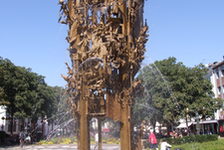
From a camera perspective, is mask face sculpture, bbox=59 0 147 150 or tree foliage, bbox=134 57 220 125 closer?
mask face sculpture, bbox=59 0 147 150

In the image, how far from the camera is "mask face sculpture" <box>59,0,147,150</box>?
8047 millimetres

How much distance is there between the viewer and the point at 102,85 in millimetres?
8078

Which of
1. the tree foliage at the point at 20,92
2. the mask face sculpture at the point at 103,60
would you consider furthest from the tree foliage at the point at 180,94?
the mask face sculpture at the point at 103,60

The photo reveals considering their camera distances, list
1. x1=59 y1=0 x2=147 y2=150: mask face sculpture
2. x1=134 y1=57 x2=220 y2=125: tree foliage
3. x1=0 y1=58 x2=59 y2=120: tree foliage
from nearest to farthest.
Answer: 1. x1=59 y1=0 x2=147 y2=150: mask face sculpture
2. x1=134 y1=57 x2=220 y2=125: tree foliage
3. x1=0 y1=58 x2=59 y2=120: tree foliage

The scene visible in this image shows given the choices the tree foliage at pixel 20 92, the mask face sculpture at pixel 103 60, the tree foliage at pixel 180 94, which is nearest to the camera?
the mask face sculpture at pixel 103 60

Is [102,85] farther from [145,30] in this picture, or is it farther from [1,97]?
[1,97]

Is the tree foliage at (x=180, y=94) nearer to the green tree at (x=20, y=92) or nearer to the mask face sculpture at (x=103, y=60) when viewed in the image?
the green tree at (x=20, y=92)

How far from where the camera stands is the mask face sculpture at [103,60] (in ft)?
26.4

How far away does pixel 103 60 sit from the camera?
8.02 meters

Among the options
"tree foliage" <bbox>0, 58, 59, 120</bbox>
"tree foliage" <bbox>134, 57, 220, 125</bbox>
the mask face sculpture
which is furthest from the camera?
"tree foliage" <bbox>0, 58, 59, 120</bbox>

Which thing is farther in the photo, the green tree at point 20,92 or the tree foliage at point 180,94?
the green tree at point 20,92

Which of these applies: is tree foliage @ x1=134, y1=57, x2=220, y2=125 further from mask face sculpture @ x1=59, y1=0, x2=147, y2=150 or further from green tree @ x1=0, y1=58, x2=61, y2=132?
mask face sculpture @ x1=59, y1=0, x2=147, y2=150

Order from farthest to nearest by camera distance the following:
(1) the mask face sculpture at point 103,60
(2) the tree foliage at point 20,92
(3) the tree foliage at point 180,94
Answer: (2) the tree foliage at point 20,92 → (3) the tree foliage at point 180,94 → (1) the mask face sculpture at point 103,60

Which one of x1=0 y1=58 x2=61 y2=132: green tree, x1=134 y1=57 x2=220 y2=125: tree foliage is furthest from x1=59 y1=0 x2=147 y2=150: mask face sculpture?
x1=0 y1=58 x2=61 y2=132: green tree
